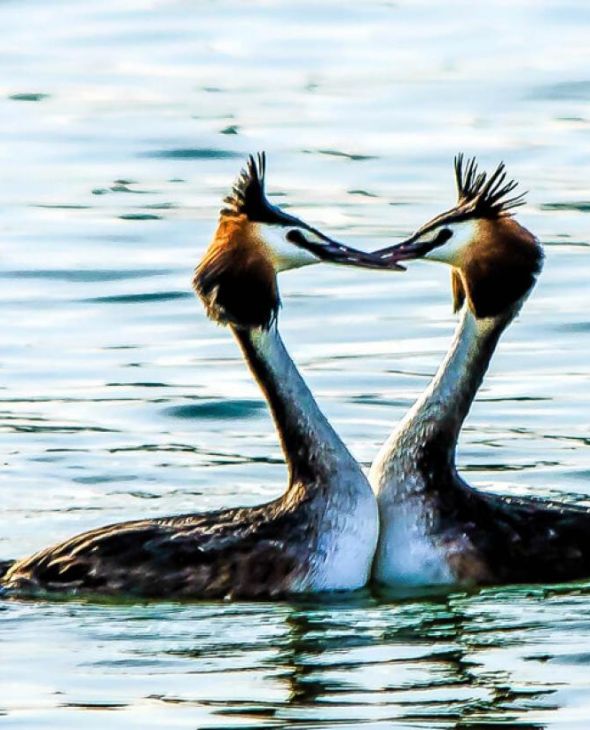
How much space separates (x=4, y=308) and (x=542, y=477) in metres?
5.44

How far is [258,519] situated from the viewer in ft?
42.4

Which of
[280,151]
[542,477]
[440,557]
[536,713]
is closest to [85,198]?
[280,151]

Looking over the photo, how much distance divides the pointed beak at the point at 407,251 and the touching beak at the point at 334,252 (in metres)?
0.03

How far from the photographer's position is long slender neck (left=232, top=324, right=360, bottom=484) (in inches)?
515

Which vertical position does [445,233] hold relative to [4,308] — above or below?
above

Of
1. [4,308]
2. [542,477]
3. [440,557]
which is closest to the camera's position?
[440,557]

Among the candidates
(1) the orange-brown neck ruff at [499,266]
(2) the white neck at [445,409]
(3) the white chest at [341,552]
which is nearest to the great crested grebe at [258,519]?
(3) the white chest at [341,552]

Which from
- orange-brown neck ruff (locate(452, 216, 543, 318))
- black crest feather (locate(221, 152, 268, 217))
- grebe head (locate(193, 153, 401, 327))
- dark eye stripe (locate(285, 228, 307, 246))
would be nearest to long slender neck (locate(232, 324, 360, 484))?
grebe head (locate(193, 153, 401, 327))

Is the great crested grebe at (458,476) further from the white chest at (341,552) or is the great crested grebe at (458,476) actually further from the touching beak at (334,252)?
the white chest at (341,552)

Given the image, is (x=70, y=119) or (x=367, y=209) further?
(x=70, y=119)

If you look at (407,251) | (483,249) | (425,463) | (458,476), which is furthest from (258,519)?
(483,249)

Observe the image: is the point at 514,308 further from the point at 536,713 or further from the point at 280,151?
the point at 280,151

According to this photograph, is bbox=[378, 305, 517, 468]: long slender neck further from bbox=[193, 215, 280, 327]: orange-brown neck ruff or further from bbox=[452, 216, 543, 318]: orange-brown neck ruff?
bbox=[193, 215, 280, 327]: orange-brown neck ruff

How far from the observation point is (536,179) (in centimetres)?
2286
